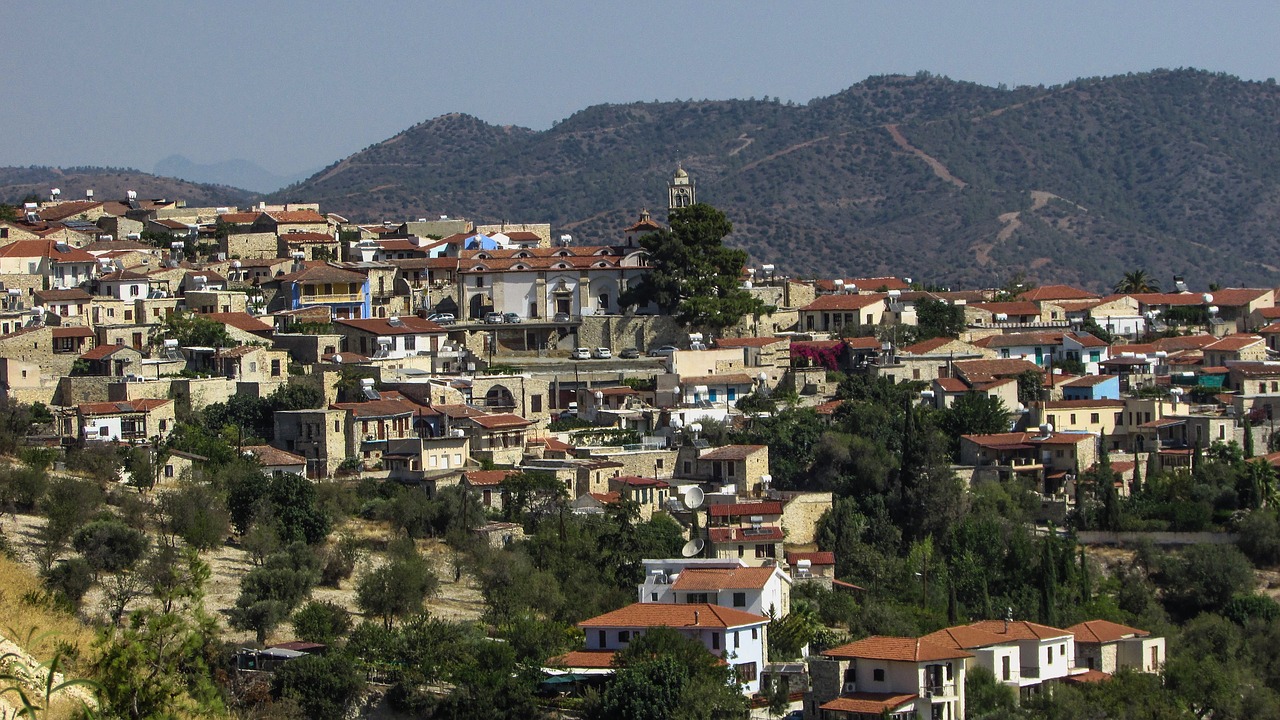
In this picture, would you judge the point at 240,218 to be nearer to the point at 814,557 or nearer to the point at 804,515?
the point at 804,515

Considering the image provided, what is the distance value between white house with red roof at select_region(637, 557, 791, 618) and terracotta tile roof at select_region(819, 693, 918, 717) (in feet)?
10.7

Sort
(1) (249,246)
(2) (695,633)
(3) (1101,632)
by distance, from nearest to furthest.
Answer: (2) (695,633) → (3) (1101,632) → (1) (249,246)

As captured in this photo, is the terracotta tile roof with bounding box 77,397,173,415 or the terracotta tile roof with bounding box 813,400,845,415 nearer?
the terracotta tile roof with bounding box 77,397,173,415

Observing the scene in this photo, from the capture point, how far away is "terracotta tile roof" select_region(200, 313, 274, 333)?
44.3 m

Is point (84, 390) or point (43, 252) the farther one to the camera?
point (43, 252)

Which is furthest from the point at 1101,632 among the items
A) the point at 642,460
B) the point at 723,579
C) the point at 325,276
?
the point at 325,276

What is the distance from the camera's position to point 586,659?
29.7 meters

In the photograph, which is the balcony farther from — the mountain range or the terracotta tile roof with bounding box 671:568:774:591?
the mountain range

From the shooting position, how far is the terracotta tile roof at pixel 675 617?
29688 millimetres

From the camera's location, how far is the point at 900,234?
493 ft

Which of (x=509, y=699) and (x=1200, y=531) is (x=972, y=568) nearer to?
(x=1200, y=531)

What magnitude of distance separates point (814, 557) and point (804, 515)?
2.35m

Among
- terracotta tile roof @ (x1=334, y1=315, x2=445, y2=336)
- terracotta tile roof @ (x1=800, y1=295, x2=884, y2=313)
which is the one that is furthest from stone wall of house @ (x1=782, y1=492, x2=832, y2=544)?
terracotta tile roof @ (x1=800, y1=295, x2=884, y2=313)

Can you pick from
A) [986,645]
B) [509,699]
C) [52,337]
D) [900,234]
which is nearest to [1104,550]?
[986,645]
